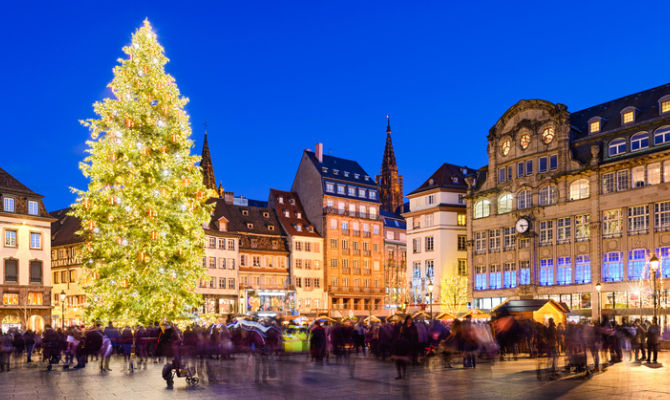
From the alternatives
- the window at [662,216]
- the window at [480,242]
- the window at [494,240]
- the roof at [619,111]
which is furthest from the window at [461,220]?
the window at [662,216]

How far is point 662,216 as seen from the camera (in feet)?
175

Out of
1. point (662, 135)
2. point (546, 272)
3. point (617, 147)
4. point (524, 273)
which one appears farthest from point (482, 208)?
point (662, 135)

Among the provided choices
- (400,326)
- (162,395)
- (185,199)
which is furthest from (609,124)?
(162,395)

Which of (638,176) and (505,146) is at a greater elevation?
(505,146)

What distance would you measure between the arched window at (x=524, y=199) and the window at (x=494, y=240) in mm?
3740

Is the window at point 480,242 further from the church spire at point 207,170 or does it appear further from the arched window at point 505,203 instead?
the church spire at point 207,170

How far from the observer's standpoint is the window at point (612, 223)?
5653 cm

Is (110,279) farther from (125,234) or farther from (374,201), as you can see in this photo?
(374,201)

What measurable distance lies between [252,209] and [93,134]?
60.3m

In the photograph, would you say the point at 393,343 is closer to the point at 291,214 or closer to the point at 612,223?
the point at 612,223

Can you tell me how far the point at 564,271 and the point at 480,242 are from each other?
10.4 metres

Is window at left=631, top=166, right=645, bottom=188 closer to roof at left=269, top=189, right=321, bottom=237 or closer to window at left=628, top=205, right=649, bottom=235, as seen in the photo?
window at left=628, top=205, right=649, bottom=235

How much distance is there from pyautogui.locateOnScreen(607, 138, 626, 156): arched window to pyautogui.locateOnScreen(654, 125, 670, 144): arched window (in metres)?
2.92

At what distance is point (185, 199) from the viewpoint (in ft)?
98.5
